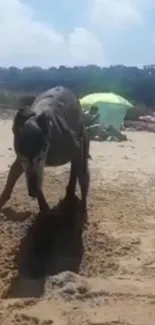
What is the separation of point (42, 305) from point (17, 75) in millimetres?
29804

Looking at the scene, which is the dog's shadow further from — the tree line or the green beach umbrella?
the tree line

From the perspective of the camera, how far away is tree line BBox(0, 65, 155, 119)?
93.7ft

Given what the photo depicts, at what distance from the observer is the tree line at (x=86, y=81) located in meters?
28.5

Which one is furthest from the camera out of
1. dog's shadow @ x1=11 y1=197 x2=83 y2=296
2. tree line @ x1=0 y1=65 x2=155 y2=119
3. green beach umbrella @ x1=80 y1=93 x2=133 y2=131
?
tree line @ x1=0 y1=65 x2=155 y2=119

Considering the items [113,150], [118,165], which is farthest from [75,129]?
[113,150]

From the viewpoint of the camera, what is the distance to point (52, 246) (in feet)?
22.9

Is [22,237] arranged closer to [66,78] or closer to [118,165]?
[118,165]

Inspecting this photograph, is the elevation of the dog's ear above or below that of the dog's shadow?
above

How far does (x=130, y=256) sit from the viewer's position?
6.84 meters

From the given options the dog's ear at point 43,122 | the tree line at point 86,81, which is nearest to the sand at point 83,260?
the dog's ear at point 43,122

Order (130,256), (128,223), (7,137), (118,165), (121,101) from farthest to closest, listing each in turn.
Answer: (121,101), (7,137), (118,165), (128,223), (130,256)

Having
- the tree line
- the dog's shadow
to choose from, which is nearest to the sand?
the dog's shadow

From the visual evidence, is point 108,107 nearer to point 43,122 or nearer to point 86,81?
point 43,122

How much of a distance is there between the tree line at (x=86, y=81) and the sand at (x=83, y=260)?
16.4 meters
